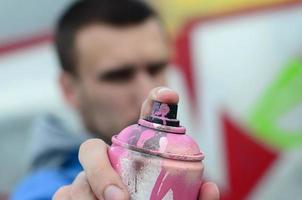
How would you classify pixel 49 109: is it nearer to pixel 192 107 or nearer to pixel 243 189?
pixel 192 107

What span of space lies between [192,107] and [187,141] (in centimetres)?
142

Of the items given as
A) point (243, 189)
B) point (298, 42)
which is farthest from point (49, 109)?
point (298, 42)

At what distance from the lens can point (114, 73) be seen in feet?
4.95

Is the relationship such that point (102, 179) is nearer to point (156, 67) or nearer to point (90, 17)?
point (156, 67)

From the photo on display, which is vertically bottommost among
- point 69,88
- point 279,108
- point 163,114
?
point 279,108

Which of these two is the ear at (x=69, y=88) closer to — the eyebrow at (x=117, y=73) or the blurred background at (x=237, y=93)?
the eyebrow at (x=117, y=73)

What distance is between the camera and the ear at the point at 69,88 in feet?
5.18

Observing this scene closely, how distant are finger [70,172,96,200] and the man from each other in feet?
2.20

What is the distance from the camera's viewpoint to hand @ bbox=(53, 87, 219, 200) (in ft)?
1.85

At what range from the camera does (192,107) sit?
78.5 inches

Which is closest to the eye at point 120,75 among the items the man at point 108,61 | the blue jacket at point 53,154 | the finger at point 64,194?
the man at point 108,61

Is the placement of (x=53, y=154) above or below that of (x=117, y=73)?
below

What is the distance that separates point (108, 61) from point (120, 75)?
0.14 feet

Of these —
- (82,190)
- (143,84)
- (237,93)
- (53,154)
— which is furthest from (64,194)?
(237,93)
